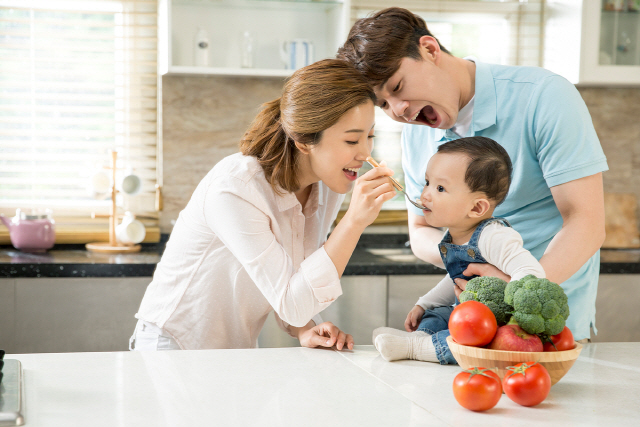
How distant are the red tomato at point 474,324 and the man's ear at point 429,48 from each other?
68 centimetres

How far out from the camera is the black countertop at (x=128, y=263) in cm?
237

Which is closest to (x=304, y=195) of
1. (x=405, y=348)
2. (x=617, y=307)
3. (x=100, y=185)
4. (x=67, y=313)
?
(x=405, y=348)

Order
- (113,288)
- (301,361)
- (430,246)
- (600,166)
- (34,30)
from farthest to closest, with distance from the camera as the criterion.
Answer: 1. (34,30)
2. (113,288)
3. (430,246)
4. (600,166)
5. (301,361)

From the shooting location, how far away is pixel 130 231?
2.76 metres

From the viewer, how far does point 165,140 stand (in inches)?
118

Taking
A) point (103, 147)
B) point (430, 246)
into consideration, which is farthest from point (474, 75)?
point (103, 147)

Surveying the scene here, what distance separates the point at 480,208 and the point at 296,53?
1.66m

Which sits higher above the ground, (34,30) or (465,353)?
(34,30)

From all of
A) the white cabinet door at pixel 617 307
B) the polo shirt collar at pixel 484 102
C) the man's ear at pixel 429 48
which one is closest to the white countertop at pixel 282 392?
the polo shirt collar at pixel 484 102

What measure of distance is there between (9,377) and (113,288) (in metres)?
1.38

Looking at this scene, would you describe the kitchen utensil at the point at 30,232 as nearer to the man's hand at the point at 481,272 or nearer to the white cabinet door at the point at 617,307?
the man's hand at the point at 481,272

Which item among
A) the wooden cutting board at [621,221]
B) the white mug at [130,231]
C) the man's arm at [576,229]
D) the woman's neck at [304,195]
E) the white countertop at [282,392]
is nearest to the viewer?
the white countertop at [282,392]

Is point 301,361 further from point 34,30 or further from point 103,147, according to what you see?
point 34,30

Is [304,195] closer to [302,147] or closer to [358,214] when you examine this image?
[302,147]
